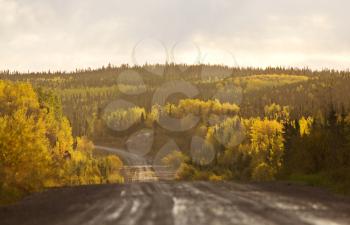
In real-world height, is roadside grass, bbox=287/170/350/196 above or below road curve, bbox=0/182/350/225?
below

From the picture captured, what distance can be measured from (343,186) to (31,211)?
18.8 m

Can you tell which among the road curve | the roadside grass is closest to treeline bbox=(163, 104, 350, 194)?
the roadside grass

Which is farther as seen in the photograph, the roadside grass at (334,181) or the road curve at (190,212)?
the roadside grass at (334,181)

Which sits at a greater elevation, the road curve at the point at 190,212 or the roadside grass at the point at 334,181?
the road curve at the point at 190,212

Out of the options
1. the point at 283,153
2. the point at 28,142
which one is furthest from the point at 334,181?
the point at 283,153

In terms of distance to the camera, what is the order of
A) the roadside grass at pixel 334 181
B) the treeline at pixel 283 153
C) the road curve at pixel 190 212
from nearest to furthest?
the road curve at pixel 190 212, the roadside grass at pixel 334 181, the treeline at pixel 283 153

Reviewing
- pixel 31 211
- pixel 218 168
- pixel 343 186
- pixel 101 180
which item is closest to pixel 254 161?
pixel 218 168

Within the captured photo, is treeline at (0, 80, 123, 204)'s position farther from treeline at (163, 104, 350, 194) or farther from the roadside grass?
treeline at (163, 104, 350, 194)

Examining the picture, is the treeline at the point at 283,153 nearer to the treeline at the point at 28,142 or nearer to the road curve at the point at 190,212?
the road curve at the point at 190,212

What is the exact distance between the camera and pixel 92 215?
2014 cm

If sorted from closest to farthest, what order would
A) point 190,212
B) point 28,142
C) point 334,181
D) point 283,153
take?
point 190,212
point 334,181
point 28,142
point 283,153

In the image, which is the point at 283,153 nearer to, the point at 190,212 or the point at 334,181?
the point at 334,181

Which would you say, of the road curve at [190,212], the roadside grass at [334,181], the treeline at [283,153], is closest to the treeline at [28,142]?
the road curve at [190,212]

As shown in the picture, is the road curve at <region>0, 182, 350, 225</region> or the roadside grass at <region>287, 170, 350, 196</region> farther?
the roadside grass at <region>287, 170, 350, 196</region>
